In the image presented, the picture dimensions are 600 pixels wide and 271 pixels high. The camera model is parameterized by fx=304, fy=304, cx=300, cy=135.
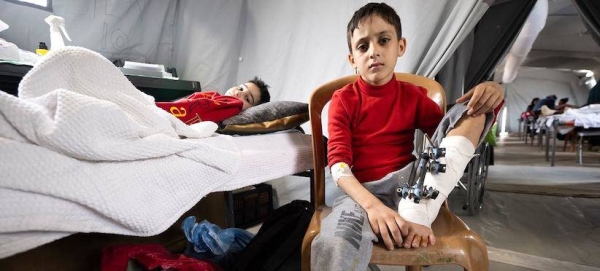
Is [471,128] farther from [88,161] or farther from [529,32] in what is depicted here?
[529,32]

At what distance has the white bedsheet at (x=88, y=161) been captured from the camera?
1.57ft

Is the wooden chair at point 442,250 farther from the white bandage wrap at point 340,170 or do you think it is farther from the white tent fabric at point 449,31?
the white tent fabric at point 449,31

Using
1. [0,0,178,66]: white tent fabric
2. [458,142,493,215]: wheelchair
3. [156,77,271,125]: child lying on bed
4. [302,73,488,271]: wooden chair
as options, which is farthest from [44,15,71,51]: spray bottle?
[458,142,493,215]: wheelchair

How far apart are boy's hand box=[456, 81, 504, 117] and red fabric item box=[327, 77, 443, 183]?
21 centimetres

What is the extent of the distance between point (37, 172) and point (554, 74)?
12.9m

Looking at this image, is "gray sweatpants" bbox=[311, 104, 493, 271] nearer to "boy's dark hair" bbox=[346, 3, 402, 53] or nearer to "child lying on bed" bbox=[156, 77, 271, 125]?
"boy's dark hair" bbox=[346, 3, 402, 53]

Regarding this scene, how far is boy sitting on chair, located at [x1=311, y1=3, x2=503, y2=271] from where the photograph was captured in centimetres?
58

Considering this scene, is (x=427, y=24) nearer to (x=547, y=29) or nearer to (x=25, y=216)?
(x=25, y=216)

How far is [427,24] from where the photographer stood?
66.6 inches

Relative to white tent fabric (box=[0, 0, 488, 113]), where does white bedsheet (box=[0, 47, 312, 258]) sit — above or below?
below

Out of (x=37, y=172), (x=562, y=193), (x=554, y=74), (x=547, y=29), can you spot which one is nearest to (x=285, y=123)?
(x=37, y=172)

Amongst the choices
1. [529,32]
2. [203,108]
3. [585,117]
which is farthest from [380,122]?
[585,117]

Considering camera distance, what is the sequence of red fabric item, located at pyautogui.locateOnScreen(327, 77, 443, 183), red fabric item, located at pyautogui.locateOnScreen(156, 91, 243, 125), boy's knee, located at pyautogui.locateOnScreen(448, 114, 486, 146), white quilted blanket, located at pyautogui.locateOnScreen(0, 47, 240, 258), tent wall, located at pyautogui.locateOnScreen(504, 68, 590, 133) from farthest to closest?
1. tent wall, located at pyautogui.locateOnScreen(504, 68, 590, 133)
2. red fabric item, located at pyautogui.locateOnScreen(156, 91, 243, 125)
3. red fabric item, located at pyautogui.locateOnScreen(327, 77, 443, 183)
4. boy's knee, located at pyautogui.locateOnScreen(448, 114, 486, 146)
5. white quilted blanket, located at pyautogui.locateOnScreen(0, 47, 240, 258)

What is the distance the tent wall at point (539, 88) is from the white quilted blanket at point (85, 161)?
448 inches
